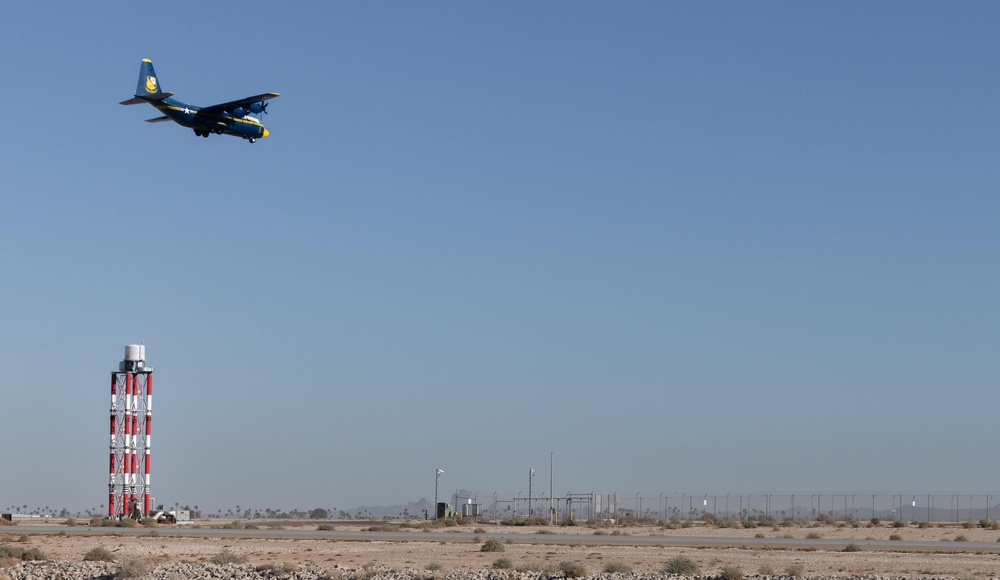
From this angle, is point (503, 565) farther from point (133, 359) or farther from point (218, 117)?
point (133, 359)

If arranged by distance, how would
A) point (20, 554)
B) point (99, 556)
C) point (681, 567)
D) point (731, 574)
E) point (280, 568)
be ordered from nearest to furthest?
point (731, 574)
point (681, 567)
point (280, 568)
point (99, 556)
point (20, 554)

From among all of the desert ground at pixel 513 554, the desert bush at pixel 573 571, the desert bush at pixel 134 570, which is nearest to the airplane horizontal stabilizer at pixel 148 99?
the desert ground at pixel 513 554

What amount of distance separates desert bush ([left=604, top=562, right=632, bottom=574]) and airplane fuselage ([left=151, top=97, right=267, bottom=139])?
126 feet

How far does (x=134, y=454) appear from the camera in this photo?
324 ft

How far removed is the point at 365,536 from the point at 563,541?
38.7 ft

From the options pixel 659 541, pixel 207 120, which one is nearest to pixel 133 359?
pixel 207 120

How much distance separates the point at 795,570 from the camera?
43.2 meters

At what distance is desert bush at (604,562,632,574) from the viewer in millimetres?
44406

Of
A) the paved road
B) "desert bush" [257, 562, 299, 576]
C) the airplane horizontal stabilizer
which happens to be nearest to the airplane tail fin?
the airplane horizontal stabilizer

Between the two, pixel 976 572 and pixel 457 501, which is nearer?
pixel 976 572

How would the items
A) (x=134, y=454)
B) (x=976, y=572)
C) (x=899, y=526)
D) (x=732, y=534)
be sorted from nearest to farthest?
(x=976, y=572) → (x=732, y=534) → (x=899, y=526) → (x=134, y=454)

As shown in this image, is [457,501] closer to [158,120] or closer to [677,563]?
[158,120]

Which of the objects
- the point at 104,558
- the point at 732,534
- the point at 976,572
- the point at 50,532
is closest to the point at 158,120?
the point at 50,532

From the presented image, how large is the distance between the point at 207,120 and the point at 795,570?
145ft
